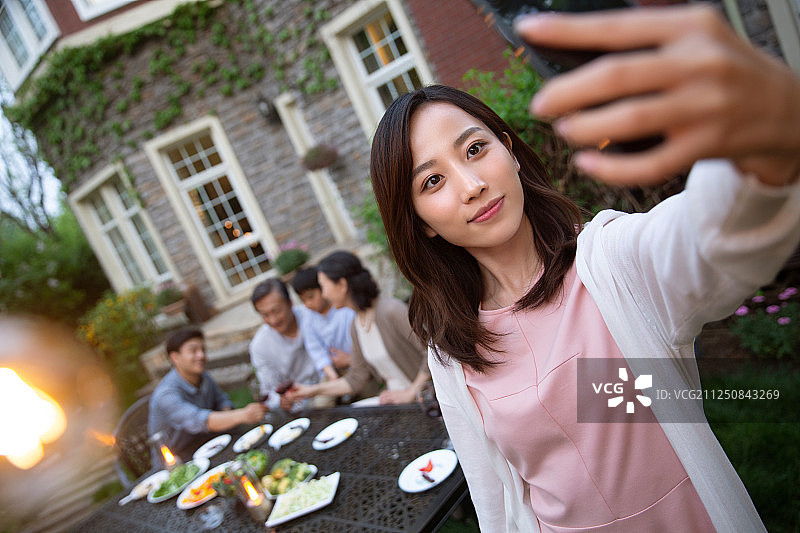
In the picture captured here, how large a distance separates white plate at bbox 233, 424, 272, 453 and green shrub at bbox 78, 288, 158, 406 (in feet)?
21.8

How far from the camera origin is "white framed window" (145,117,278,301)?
8922 mm

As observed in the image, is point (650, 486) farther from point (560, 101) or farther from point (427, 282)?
point (560, 101)

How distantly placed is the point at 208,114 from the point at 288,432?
24.3 feet

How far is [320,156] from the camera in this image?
773 centimetres

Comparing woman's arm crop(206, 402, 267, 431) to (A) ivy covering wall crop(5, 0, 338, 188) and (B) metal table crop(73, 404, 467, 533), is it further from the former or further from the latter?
(A) ivy covering wall crop(5, 0, 338, 188)

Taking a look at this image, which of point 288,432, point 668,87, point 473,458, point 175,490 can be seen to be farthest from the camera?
point 288,432

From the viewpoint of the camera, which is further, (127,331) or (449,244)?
(127,331)

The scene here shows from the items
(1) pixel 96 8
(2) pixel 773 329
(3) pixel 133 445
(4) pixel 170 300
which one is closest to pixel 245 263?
(4) pixel 170 300

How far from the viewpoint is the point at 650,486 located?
1171 millimetres

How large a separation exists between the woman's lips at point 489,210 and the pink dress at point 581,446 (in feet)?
0.88

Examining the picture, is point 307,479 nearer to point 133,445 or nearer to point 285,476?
point 285,476

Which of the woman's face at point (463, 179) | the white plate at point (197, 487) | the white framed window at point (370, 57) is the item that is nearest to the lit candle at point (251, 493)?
the white plate at point (197, 487)

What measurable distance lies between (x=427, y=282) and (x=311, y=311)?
2954mm

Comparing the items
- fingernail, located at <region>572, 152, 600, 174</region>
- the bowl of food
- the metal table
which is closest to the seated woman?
the metal table
